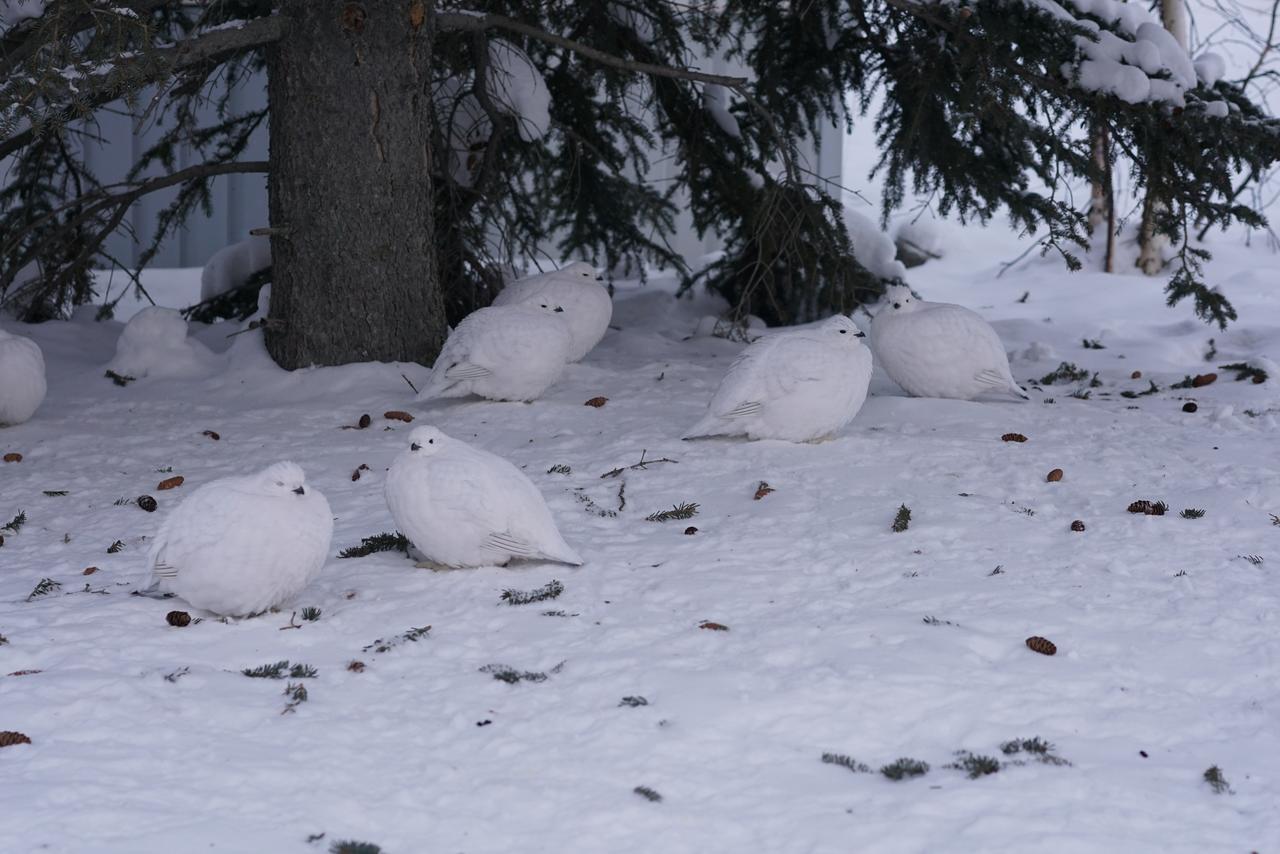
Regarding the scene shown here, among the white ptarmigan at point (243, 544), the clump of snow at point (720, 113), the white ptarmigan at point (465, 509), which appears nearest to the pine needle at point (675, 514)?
the white ptarmigan at point (465, 509)

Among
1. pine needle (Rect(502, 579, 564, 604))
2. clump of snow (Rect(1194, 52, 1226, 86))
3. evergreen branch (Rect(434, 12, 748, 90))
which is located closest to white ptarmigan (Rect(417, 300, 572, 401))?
evergreen branch (Rect(434, 12, 748, 90))

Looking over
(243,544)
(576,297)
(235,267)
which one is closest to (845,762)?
(243,544)

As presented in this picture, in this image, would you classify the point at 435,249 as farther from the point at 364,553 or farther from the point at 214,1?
the point at 364,553

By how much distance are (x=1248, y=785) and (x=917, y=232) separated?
1357 cm

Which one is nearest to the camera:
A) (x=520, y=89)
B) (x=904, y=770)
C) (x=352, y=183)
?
(x=904, y=770)

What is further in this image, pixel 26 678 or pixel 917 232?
pixel 917 232

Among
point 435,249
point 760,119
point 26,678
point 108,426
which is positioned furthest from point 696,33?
point 26,678

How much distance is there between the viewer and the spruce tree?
6762 mm

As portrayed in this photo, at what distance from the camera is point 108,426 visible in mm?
6777

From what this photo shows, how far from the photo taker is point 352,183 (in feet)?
23.5

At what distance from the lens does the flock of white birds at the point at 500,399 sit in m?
3.99

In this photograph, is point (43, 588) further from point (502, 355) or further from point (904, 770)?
point (904, 770)

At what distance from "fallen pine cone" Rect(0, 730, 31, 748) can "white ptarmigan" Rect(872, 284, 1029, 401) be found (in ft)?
14.7

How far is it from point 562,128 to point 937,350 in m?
2.92
